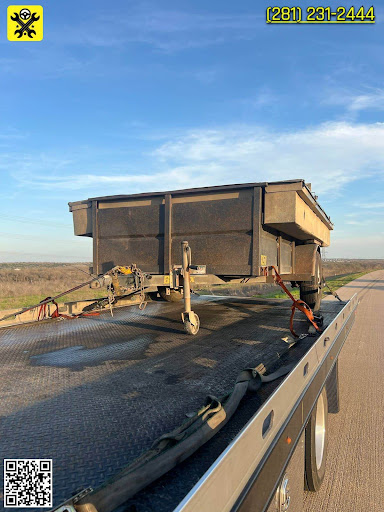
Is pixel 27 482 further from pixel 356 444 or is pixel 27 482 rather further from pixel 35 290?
pixel 35 290

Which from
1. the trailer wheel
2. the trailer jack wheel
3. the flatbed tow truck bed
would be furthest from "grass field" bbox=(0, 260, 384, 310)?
the trailer wheel

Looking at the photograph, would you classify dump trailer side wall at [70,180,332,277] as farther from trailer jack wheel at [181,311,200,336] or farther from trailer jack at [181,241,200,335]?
trailer jack wheel at [181,311,200,336]

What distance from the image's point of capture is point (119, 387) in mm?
2449

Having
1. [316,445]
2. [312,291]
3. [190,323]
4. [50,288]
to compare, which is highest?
[312,291]

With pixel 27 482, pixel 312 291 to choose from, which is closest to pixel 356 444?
pixel 312 291

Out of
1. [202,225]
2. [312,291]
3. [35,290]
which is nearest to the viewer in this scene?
[202,225]

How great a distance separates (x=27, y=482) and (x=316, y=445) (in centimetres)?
215

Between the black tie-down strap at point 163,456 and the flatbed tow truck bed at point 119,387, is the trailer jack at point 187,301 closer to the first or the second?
the flatbed tow truck bed at point 119,387

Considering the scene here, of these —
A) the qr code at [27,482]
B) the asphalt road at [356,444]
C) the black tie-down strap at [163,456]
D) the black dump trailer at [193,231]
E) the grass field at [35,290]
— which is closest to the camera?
the black tie-down strap at [163,456]

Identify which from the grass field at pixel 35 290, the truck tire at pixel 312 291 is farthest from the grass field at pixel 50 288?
the truck tire at pixel 312 291

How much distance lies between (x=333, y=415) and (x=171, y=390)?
106 inches

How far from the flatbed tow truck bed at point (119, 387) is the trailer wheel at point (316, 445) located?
429mm

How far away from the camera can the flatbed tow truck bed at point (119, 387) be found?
153 cm

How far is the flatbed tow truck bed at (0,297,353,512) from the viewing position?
1.53 m
